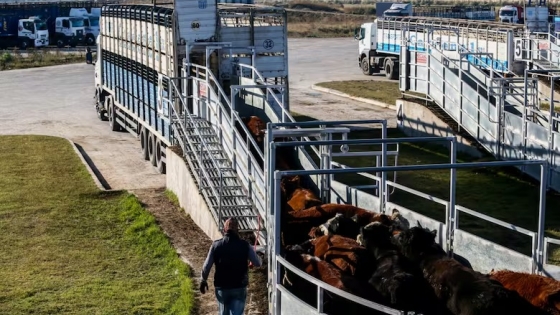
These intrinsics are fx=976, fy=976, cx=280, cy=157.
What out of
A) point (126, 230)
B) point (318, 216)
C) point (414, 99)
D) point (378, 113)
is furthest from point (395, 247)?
point (378, 113)

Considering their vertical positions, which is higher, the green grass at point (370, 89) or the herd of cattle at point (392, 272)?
the herd of cattle at point (392, 272)

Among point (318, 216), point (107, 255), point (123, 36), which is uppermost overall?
point (123, 36)

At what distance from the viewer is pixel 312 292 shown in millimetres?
12125

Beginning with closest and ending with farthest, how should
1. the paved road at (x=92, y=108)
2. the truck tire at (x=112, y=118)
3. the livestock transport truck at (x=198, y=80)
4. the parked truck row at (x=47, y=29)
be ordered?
the livestock transport truck at (x=198, y=80) < the paved road at (x=92, y=108) < the truck tire at (x=112, y=118) < the parked truck row at (x=47, y=29)

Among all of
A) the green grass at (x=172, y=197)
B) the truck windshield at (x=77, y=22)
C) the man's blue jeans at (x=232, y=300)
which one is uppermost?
the truck windshield at (x=77, y=22)

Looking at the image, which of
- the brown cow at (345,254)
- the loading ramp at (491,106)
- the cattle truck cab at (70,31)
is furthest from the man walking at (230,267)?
the cattle truck cab at (70,31)

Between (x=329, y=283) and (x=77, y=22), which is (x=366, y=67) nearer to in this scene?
(x=77, y=22)

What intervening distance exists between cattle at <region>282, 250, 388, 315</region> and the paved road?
1104 cm

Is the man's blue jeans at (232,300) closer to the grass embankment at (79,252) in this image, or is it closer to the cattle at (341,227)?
the grass embankment at (79,252)

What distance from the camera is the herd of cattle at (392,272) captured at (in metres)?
10.5

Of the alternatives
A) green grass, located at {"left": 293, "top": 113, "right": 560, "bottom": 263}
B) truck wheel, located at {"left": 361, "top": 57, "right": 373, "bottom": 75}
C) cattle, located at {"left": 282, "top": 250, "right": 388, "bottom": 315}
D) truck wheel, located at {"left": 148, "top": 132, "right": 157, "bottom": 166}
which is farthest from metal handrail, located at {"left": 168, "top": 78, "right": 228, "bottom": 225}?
truck wheel, located at {"left": 361, "top": 57, "right": 373, "bottom": 75}

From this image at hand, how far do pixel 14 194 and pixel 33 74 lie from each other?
107ft

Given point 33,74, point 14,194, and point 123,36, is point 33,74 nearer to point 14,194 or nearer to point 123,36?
point 123,36

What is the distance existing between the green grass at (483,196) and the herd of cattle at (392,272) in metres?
3.81
